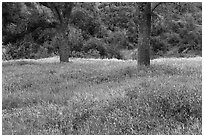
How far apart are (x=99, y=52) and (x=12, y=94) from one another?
30330 mm

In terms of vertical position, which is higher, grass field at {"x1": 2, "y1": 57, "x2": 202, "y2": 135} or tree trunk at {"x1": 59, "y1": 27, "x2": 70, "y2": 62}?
tree trunk at {"x1": 59, "y1": 27, "x2": 70, "y2": 62}

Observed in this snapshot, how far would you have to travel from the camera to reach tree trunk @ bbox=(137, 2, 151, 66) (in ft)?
51.1

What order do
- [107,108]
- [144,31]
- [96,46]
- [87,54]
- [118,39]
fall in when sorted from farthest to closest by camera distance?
1. [118,39]
2. [96,46]
3. [87,54]
4. [144,31]
5. [107,108]

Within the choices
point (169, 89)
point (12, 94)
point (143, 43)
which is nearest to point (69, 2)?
point (143, 43)

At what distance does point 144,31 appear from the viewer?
15.7 metres

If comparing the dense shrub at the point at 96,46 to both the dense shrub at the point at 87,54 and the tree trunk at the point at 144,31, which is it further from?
the tree trunk at the point at 144,31

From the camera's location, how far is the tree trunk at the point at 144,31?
15.6m

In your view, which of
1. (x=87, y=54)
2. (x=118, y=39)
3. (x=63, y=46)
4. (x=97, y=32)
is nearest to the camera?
(x=63, y=46)

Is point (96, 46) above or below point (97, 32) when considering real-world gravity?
below

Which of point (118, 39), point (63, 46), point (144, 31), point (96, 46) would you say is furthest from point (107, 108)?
point (118, 39)

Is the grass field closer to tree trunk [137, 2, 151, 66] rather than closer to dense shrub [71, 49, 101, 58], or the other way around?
tree trunk [137, 2, 151, 66]

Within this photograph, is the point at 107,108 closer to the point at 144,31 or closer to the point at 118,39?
the point at 144,31

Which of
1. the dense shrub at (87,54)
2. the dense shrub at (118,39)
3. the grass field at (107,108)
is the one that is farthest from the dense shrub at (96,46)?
the grass field at (107,108)

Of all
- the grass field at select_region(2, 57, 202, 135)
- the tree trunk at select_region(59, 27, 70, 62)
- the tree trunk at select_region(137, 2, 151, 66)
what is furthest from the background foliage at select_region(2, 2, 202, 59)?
the grass field at select_region(2, 57, 202, 135)
